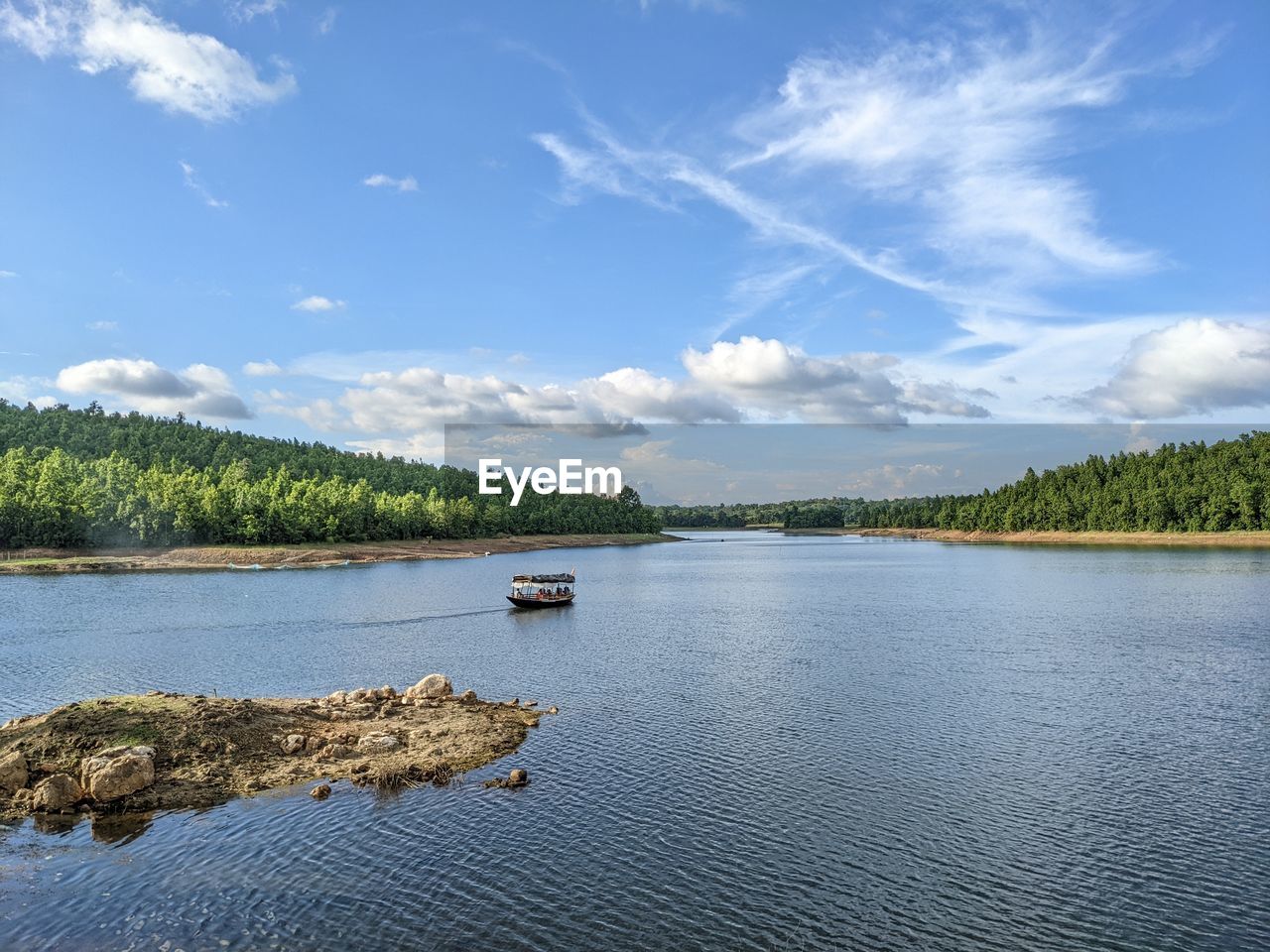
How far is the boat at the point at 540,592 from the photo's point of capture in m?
91.0

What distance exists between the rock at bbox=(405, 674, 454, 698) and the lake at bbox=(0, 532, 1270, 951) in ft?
16.0

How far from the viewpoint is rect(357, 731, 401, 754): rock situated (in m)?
34.3

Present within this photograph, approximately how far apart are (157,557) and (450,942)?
155 metres

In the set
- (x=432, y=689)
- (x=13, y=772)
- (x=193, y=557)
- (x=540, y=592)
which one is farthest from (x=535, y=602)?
(x=193, y=557)

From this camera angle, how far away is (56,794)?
2803 cm

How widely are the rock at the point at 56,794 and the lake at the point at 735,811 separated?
5.41ft

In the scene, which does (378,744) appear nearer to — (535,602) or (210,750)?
(210,750)

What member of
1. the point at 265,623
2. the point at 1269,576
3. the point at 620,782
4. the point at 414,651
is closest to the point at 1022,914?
the point at 620,782

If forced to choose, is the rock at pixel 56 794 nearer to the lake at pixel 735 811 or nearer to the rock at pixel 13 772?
the rock at pixel 13 772

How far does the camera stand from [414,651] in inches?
2429

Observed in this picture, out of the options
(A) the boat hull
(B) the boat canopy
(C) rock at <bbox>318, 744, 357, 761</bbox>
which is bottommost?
(A) the boat hull

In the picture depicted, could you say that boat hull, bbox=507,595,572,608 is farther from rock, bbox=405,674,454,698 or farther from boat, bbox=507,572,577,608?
rock, bbox=405,674,454,698

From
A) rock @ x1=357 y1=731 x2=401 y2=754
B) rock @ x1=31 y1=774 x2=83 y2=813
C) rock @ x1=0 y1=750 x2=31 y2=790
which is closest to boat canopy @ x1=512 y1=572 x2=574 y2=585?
rock @ x1=357 y1=731 x2=401 y2=754

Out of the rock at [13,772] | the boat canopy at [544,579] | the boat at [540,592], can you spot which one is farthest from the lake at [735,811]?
the boat canopy at [544,579]
